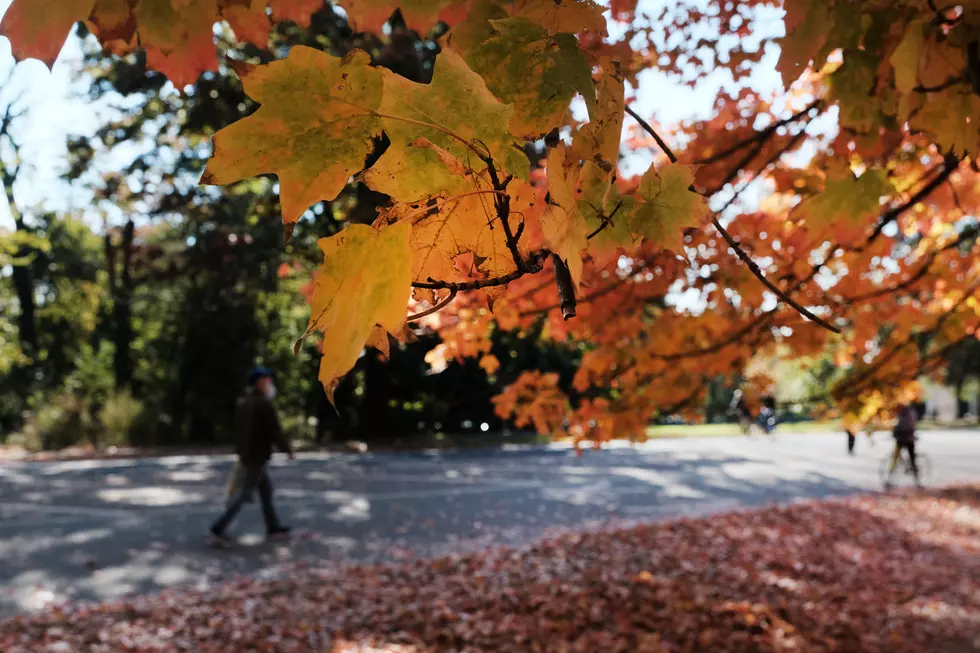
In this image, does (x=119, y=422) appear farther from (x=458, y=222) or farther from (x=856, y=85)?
(x=458, y=222)

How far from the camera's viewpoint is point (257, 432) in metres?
6.91

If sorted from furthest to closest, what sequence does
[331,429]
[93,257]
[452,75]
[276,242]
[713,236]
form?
1. [93,257]
2. [331,429]
3. [276,242]
4. [713,236]
5. [452,75]

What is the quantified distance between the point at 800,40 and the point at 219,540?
7.06 metres

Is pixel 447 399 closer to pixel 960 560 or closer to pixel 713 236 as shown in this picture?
pixel 960 560

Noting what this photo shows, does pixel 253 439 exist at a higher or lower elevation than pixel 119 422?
higher

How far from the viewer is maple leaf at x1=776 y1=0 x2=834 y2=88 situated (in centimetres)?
144

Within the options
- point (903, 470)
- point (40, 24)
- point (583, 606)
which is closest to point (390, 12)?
point (40, 24)

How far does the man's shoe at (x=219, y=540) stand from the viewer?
7023 millimetres

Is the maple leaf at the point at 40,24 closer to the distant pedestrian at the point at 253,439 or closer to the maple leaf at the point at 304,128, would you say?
the maple leaf at the point at 304,128

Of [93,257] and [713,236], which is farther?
[93,257]

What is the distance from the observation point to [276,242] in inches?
568

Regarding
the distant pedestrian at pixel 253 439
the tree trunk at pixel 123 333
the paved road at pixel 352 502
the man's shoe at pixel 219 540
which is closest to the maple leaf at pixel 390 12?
the paved road at pixel 352 502

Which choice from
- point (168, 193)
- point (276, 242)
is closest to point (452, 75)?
point (276, 242)

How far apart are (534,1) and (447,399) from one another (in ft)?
55.7
